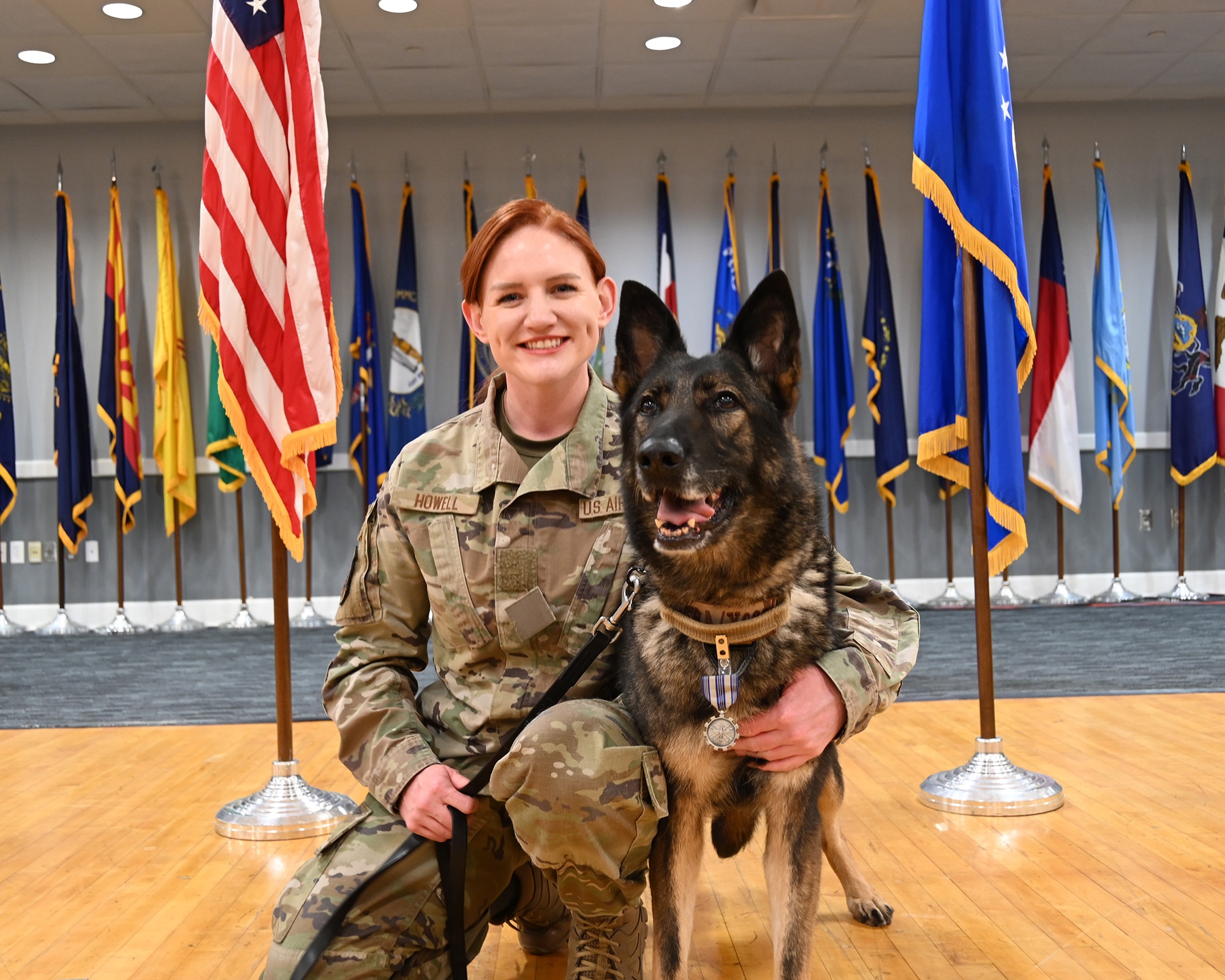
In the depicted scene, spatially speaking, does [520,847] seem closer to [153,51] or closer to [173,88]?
[153,51]

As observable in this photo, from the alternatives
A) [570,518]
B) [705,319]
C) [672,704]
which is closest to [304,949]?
[672,704]

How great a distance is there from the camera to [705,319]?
7441 millimetres

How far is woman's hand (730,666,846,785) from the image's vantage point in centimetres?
149

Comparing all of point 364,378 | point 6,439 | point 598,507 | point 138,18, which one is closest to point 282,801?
point 598,507

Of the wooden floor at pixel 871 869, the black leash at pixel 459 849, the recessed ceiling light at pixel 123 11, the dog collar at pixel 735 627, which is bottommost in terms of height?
the wooden floor at pixel 871 869

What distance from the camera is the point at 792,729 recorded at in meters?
1.49

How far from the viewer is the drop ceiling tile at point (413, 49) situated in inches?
231

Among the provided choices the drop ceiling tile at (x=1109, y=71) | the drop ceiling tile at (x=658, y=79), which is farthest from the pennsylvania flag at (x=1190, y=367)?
the drop ceiling tile at (x=658, y=79)

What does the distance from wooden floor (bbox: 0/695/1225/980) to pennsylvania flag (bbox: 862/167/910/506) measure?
3451 mm

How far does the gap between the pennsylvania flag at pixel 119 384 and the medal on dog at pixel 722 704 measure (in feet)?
20.6

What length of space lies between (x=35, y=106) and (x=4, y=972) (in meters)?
6.61

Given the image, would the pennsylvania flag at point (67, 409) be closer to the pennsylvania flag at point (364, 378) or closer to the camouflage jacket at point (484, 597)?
the pennsylvania flag at point (364, 378)

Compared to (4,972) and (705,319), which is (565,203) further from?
(4,972)

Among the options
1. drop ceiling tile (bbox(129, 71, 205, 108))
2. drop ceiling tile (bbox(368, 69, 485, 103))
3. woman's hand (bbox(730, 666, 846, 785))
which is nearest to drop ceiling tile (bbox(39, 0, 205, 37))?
drop ceiling tile (bbox(129, 71, 205, 108))
